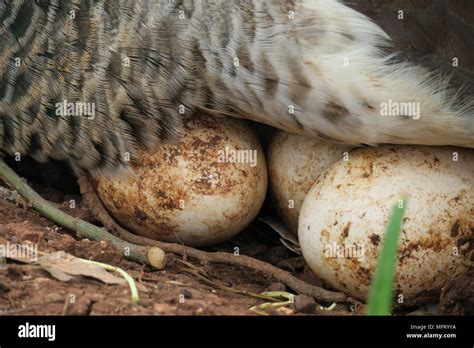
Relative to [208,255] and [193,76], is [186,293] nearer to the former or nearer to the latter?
[208,255]

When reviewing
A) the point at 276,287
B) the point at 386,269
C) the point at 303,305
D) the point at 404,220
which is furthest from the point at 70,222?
the point at 386,269

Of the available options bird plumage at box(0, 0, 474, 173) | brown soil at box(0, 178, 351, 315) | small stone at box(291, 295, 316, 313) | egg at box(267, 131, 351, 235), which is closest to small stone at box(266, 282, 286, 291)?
brown soil at box(0, 178, 351, 315)

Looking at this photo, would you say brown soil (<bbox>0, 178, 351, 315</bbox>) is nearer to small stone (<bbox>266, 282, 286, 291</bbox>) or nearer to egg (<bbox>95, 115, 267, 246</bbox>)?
small stone (<bbox>266, 282, 286, 291</bbox>)

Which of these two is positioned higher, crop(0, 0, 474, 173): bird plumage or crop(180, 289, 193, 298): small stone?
crop(0, 0, 474, 173): bird plumage

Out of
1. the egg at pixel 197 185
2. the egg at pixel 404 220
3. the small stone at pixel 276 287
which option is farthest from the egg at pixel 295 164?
the small stone at pixel 276 287
